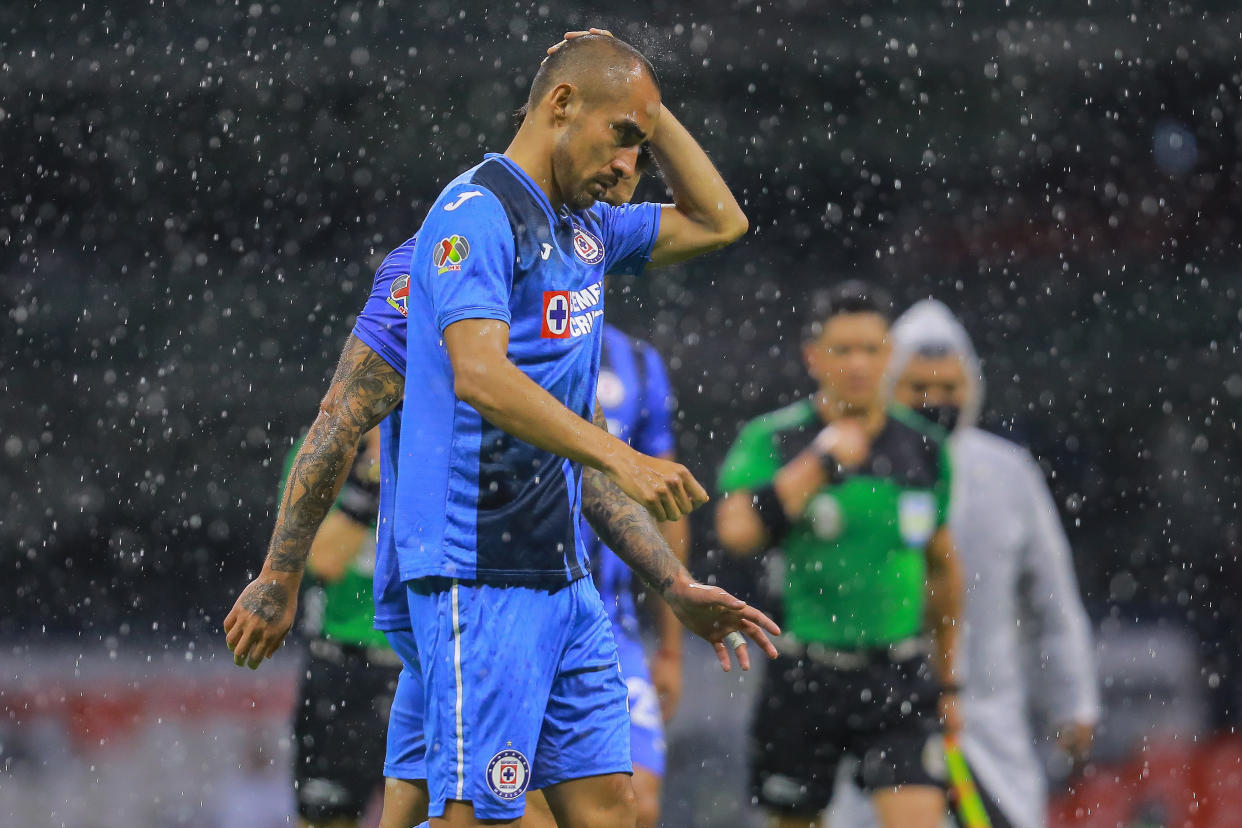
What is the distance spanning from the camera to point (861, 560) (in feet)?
16.3

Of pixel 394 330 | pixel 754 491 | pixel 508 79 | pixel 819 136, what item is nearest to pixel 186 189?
pixel 508 79

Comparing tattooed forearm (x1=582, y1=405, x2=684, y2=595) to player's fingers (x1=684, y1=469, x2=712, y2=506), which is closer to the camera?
player's fingers (x1=684, y1=469, x2=712, y2=506)

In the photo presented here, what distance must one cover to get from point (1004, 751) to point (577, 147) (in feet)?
10.8

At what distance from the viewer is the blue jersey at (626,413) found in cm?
450

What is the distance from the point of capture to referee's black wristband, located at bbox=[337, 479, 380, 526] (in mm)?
4684

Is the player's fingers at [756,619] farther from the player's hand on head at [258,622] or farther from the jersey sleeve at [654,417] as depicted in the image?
the jersey sleeve at [654,417]

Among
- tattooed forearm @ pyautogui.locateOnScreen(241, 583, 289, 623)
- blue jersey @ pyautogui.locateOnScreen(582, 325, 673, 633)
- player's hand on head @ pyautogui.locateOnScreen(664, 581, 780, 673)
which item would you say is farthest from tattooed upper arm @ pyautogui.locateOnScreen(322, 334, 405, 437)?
blue jersey @ pyautogui.locateOnScreen(582, 325, 673, 633)

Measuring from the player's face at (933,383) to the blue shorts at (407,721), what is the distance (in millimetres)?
2933

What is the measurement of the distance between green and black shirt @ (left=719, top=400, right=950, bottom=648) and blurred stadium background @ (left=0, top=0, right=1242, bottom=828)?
→ 590 centimetres

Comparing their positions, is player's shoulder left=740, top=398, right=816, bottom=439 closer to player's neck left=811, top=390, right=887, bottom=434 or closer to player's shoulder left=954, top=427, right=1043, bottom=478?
player's neck left=811, top=390, right=887, bottom=434

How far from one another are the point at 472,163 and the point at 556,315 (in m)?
10.2

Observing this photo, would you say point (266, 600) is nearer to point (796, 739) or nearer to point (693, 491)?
point (693, 491)

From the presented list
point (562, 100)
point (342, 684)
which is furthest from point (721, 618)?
point (342, 684)

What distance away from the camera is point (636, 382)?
15.3 feet
